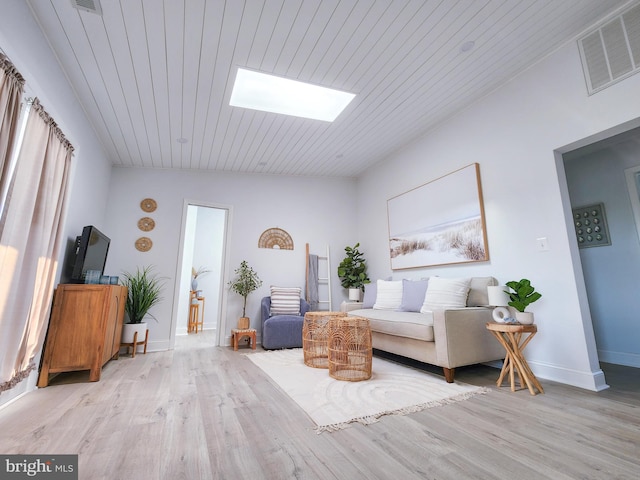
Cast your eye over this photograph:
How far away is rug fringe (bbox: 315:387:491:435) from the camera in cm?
168

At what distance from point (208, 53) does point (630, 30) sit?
3.39 m

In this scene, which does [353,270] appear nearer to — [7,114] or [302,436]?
[302,436]

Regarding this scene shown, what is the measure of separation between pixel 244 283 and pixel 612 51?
15.8 feet

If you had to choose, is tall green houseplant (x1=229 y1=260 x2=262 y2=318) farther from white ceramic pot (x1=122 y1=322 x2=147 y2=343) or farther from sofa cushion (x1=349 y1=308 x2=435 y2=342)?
sofa cushion (x1=349 y1=308 x2=435 y2=342)

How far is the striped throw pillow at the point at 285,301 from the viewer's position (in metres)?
4.55

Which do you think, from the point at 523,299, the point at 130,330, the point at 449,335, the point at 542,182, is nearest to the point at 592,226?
the point at 542,182

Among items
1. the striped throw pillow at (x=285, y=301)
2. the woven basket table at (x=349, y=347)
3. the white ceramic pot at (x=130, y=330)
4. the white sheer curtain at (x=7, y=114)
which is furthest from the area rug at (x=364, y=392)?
the white sheer curtain at (x=7, y=114)

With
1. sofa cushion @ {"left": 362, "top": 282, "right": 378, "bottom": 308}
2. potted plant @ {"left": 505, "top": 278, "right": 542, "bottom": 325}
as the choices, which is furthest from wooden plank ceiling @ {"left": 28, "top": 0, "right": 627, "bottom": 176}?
sofa cushion @ {"left": 362, "top": 282, "right": 378, "bottom": 308}

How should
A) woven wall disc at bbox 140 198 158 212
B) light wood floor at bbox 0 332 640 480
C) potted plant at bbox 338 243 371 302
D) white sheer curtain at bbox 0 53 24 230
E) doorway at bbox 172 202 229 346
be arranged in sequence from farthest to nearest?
doorway at bbox 172 202 229 346, potted plant at bbox 338 243 371 302, woven wall disc at bbox 140 198 158 212, white sheer curtain at bbox 0 53 24 230, light wood floor at bbox 0 332 640 480

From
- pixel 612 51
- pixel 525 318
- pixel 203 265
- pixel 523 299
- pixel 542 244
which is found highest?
pixel 612 51

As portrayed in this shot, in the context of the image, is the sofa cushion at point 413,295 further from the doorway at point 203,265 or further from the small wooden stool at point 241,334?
the doorway at point 203,265

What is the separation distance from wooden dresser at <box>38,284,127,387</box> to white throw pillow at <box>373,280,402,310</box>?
10.2 ft

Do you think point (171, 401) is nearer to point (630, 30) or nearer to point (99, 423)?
point (99, 423)

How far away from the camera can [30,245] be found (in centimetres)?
207
